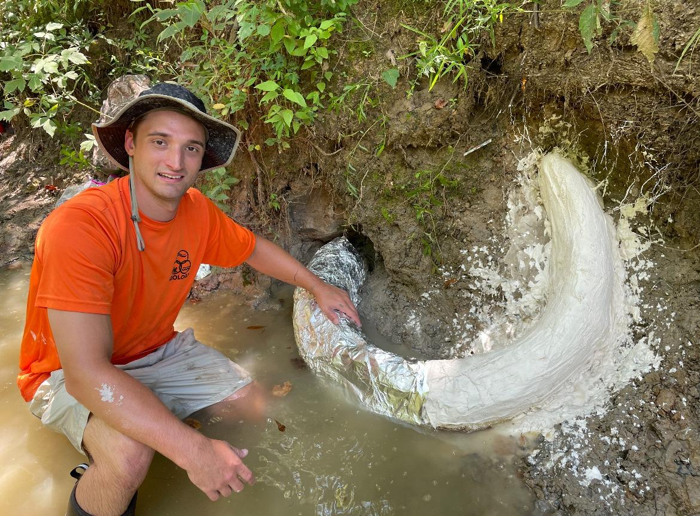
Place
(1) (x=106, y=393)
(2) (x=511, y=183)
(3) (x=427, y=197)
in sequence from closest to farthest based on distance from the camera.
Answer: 1. (1) (x=106, y=393)
2. (2) (x=511, y=183)
3. (3) (x=427, y=197)

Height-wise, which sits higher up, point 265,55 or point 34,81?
point 265,55

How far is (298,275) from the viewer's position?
2496mm

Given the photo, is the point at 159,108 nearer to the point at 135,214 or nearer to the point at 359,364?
the point at 135,214

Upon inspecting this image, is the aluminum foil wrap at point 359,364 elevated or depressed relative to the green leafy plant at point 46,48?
depressed

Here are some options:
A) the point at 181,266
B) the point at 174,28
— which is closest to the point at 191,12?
the point at 174,28

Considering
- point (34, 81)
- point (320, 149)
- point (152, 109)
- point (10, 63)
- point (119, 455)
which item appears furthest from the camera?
point (34, 81)

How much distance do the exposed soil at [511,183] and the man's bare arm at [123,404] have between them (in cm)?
137

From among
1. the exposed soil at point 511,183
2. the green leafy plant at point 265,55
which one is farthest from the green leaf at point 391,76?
the green leafy plant at point 265,55

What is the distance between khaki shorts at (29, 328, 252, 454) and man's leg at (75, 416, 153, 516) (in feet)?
0.49

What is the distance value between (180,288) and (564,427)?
1934mm

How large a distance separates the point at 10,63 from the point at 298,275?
2.58 meters

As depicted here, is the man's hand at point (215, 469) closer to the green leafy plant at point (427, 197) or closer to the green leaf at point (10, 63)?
the green leafy plant at point (427, 197)

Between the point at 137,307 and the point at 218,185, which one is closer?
the point at 137,307

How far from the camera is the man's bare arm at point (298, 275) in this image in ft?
8.18
